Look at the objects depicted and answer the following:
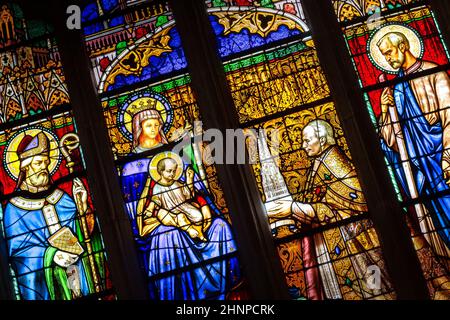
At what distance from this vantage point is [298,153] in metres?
7.34

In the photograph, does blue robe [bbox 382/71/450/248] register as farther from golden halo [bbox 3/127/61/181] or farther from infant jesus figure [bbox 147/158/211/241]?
golden halo [bbox 3/127/61/181]

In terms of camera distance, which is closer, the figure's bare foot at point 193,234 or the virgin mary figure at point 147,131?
the figure's bare foot at point 193,234

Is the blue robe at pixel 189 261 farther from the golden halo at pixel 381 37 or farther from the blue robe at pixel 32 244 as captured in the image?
the golden halo at pixel 381 37

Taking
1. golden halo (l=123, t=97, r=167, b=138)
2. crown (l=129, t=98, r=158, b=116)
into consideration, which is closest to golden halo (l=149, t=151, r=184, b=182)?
golden halo (l=123, t=97, r=167, b=138)

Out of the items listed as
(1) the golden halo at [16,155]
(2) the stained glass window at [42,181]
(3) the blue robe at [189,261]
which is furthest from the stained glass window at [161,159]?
(1) the golden halo at [16,155]

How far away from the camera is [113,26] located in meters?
8.10

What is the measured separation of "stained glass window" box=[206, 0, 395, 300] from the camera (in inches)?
273

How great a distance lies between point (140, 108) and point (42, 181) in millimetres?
1074

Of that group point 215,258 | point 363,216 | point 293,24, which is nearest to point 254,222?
point 215,258

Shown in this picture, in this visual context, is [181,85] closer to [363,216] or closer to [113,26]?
[113,26]

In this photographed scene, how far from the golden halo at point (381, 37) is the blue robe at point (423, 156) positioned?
0.26 metres

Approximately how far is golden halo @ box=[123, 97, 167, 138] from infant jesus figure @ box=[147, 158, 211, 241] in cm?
44

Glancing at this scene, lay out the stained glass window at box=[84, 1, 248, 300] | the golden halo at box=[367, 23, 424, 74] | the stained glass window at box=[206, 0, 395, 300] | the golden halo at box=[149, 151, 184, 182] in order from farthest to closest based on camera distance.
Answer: the golden halo at box=[367, 23, 424, 74] < the golden halo at box=[149, 151, 184, 182] < the stained glass window at box=[84, 1, 248, 300] < the stained glass window at box=[206, 0, 395, 300]

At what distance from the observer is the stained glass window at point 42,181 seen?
7.12 metres
